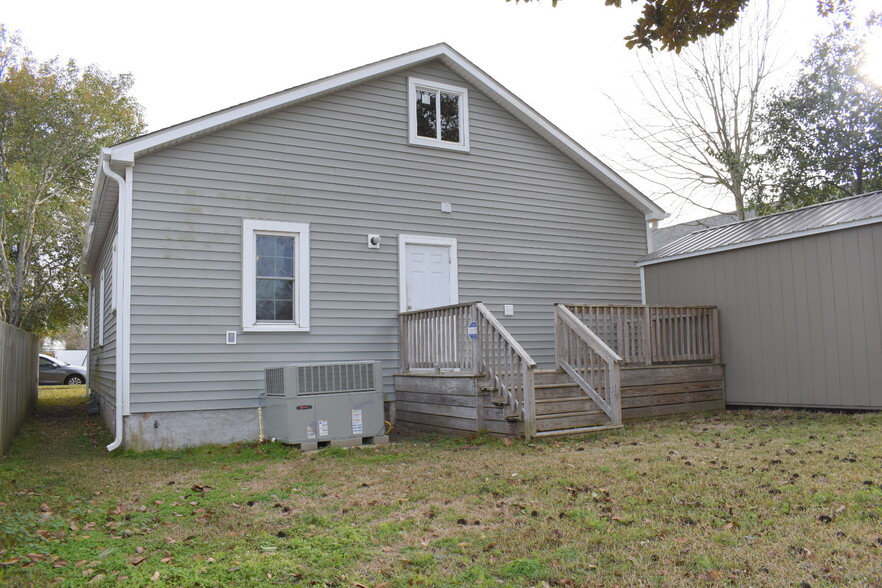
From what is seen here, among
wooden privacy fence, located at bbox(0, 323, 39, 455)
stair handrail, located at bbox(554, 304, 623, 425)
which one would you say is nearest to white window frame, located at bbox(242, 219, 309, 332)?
wooden privacy fence, located at bbox(0, 323, 39, 455)

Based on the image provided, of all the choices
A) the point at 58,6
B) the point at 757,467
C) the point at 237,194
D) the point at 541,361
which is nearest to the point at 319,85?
the point at 237,194

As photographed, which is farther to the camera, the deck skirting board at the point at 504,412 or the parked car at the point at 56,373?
the parked car at the point at 56,373

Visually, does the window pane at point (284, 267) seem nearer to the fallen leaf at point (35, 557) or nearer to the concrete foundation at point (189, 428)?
the concrete foundation at point (189, 428)

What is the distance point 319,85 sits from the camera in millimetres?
10156

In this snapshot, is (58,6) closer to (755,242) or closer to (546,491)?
(546,491)

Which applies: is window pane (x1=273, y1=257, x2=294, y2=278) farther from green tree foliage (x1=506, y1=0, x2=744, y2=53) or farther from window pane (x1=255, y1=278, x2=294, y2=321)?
green tree foliage (x1=506, y1=0, x2=744, y2=53)

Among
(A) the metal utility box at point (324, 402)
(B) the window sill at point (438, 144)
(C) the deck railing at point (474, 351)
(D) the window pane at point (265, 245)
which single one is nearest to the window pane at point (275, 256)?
(D) the window pane at point (265, 245)

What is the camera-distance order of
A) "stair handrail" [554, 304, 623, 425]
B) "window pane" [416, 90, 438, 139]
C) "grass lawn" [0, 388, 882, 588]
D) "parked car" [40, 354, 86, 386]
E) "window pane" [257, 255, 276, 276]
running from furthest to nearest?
"parked car" [40, 354, 86, 386]
"window pane" [416, 90, 438, 139]
"window pane" [257, 255, 276, 276]
"stair handrail" [554, 304, 623, 425]
"grass lawn" [0, 388, 882, 588]

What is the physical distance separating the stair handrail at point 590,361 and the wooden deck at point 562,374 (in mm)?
13

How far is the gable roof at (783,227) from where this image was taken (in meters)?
9.62

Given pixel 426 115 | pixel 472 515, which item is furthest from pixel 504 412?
pixel 426 115

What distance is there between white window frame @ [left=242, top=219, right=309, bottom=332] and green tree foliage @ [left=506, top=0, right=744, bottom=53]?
600cm

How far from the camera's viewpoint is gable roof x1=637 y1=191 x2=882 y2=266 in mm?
9617

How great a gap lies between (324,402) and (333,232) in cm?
282
